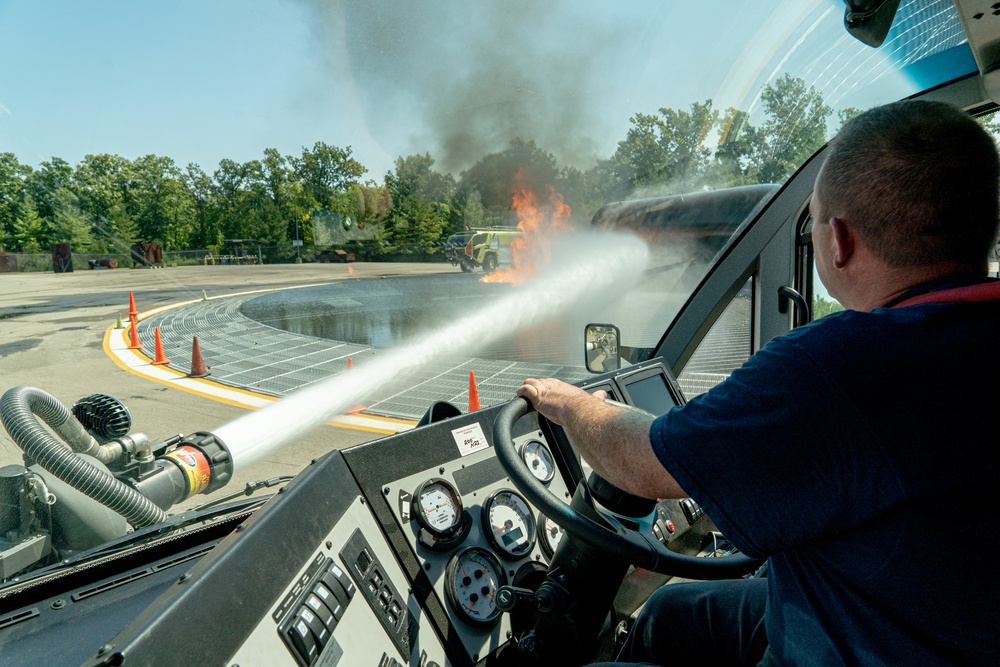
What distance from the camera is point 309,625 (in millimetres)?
1214

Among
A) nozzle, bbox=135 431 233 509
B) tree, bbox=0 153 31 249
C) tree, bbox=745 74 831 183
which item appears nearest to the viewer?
nozzle, bbox=135 431 233 509

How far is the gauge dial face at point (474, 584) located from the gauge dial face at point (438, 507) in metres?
0.09

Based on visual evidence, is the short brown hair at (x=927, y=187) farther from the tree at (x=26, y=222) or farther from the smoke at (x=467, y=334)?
the tree at (x=26, y=222)

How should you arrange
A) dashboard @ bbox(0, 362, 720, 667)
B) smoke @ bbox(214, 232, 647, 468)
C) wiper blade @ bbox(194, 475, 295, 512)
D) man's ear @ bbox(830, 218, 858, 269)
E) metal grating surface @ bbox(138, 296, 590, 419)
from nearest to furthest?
dashboard @ bbox(0, 362, 720, 667)
man's ear @ bbox(830, 218, 858, 269)
wiper blade @ bbox(194, 475, 295, 512)
smoke @ bbox(214, 232, 647, 468)
metal grating surface @ bbox(138, 296, 590, 419)

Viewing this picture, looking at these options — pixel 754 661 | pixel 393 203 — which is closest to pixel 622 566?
pixel 754 661

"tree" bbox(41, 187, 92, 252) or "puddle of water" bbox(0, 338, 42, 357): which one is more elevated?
"tree" bbox(41, 187, 92, 252)

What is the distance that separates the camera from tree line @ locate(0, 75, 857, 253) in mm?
3166

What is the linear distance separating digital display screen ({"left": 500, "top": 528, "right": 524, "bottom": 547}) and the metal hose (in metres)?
1.09

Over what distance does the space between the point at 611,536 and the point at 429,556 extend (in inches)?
22.8

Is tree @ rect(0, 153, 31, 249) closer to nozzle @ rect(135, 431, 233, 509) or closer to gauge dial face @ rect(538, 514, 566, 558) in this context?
nozzle @ rect(135, 431, 233, 509)

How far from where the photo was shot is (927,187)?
1.11m

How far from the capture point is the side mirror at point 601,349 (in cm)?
284

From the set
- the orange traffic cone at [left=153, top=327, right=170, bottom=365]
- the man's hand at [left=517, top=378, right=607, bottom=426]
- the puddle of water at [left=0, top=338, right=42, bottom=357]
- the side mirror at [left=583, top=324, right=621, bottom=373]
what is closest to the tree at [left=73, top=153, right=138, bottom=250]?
the puddle of water at [left=0, top=338, right=42, bottom=357]

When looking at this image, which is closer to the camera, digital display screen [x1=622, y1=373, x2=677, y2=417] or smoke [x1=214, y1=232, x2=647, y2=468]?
digital display screen [x1=622, y1=373, x2=677, y2=417]
